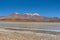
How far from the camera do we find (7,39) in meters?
13.6

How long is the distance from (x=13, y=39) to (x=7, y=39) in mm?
460

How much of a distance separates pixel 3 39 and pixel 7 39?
0.33 meters

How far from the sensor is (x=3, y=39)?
529 inches

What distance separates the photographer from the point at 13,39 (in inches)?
539

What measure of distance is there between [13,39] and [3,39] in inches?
30.5
